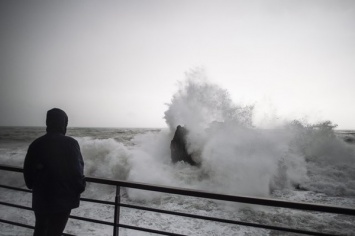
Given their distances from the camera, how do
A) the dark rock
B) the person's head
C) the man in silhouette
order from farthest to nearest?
the dark rock, the person's head, the man in silhouette

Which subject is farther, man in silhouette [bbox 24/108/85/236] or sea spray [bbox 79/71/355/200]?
sea spray [bbox 79/71/355/200]

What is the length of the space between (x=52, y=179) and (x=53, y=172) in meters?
0.06

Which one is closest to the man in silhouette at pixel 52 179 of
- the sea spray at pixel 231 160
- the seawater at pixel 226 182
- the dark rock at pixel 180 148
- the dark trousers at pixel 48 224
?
the dark trousers at pixel 48 224

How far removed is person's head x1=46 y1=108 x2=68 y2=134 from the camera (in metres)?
1.95

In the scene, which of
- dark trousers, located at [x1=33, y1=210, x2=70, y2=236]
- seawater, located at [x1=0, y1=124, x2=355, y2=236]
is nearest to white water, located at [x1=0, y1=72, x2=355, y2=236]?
A: seawater, located at [x1=0, y1=124, x2=355, y2=236]

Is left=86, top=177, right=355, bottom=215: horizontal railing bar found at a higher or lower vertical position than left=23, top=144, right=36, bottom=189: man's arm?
lower

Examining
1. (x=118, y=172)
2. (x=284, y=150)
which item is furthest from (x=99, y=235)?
(x=284, y=150)

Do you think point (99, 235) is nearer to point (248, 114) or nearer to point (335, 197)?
point (335, 197)

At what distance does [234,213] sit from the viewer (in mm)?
7109

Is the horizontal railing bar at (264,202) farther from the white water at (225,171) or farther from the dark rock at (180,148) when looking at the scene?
the dark rock at (180,148)

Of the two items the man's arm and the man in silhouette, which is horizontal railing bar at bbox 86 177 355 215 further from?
the man's arm

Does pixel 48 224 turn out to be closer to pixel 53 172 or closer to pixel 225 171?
pixel 53 172

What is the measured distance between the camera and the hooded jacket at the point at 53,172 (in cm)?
182

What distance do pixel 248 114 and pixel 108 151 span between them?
29.9 ft
